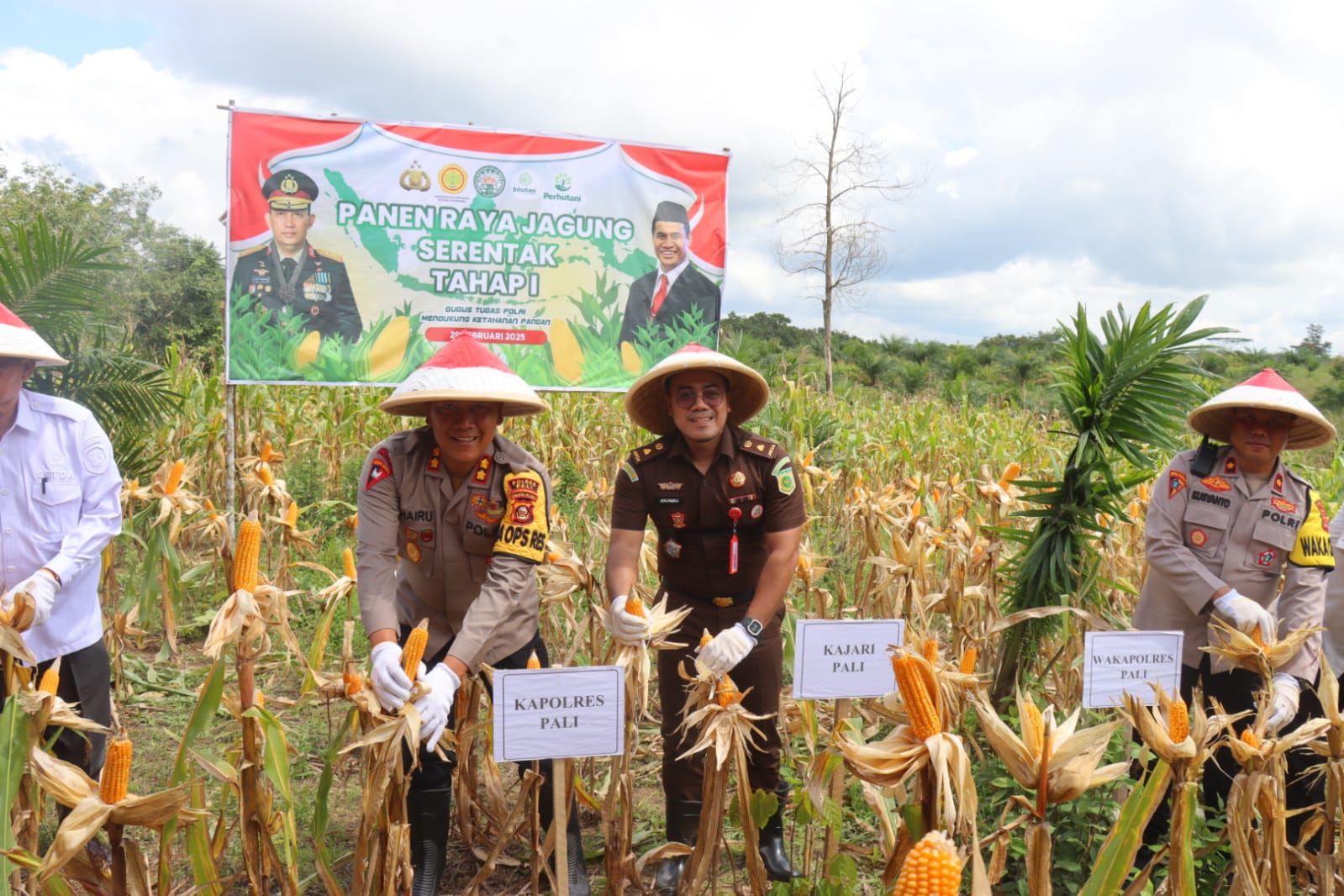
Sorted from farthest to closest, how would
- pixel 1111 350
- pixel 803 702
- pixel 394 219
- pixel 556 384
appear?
pixel 556 384, pixel 394 219, pixel 1111 350, pixel 803 702

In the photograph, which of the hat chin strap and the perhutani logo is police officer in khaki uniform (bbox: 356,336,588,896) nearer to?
the hat chin strap

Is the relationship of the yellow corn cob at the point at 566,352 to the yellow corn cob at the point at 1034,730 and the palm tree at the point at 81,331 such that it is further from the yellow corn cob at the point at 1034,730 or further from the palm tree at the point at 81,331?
the yellow corn cob at the point at 1034,730

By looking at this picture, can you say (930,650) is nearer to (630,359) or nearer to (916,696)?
(916,696)

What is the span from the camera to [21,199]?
24.4 m

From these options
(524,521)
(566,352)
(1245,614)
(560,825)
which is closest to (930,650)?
(560,825)

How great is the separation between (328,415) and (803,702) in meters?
5.41

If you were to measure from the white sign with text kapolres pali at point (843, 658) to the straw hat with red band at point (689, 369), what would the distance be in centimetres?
85

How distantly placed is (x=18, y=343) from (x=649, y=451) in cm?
186

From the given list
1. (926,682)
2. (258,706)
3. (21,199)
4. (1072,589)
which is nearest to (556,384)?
(1072,589)

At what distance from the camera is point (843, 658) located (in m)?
2.35

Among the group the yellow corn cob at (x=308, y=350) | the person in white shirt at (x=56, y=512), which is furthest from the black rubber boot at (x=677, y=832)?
the yellow corn cob at (x=308, y=350)

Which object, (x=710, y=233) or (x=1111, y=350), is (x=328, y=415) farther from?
(x=1111, y=350)

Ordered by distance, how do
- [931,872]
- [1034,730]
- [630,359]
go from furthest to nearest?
1. [630,359]
2. [1034,730]
3. [931,872]

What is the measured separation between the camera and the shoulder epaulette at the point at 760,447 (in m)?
2.79
